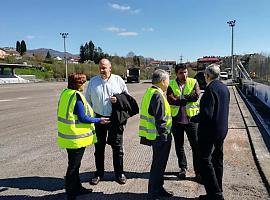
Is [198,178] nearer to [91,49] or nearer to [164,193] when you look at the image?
[164,193]

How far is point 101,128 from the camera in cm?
539

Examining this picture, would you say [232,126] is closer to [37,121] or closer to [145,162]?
[145,162]

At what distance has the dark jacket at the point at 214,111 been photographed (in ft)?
14.2

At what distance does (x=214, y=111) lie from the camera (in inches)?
172

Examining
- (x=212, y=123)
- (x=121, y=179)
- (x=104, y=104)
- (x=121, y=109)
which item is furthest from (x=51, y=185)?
(x=212, y=123)

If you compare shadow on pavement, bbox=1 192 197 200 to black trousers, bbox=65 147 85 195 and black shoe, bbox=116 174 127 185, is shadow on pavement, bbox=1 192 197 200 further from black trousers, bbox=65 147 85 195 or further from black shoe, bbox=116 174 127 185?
black shoe, bbox=116 174 127 185

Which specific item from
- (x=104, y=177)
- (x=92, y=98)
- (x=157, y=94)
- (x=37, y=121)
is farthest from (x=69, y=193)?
(x=37, y=121)

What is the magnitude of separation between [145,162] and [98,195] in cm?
185

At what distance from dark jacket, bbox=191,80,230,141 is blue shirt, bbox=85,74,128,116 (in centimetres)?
153

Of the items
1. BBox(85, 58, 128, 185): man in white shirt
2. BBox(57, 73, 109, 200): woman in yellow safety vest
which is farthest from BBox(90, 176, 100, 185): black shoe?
BBox(57, 73, 109, 200): woman in yellow safety vest

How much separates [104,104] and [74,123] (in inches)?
32.8

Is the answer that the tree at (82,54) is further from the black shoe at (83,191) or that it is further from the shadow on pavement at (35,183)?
the black shoe at (83,191)

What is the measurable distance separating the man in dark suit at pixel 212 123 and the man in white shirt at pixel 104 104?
142 centimetres

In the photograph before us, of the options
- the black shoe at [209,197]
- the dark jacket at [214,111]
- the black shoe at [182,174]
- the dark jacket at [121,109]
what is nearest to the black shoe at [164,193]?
the black shoe at [209,197]
